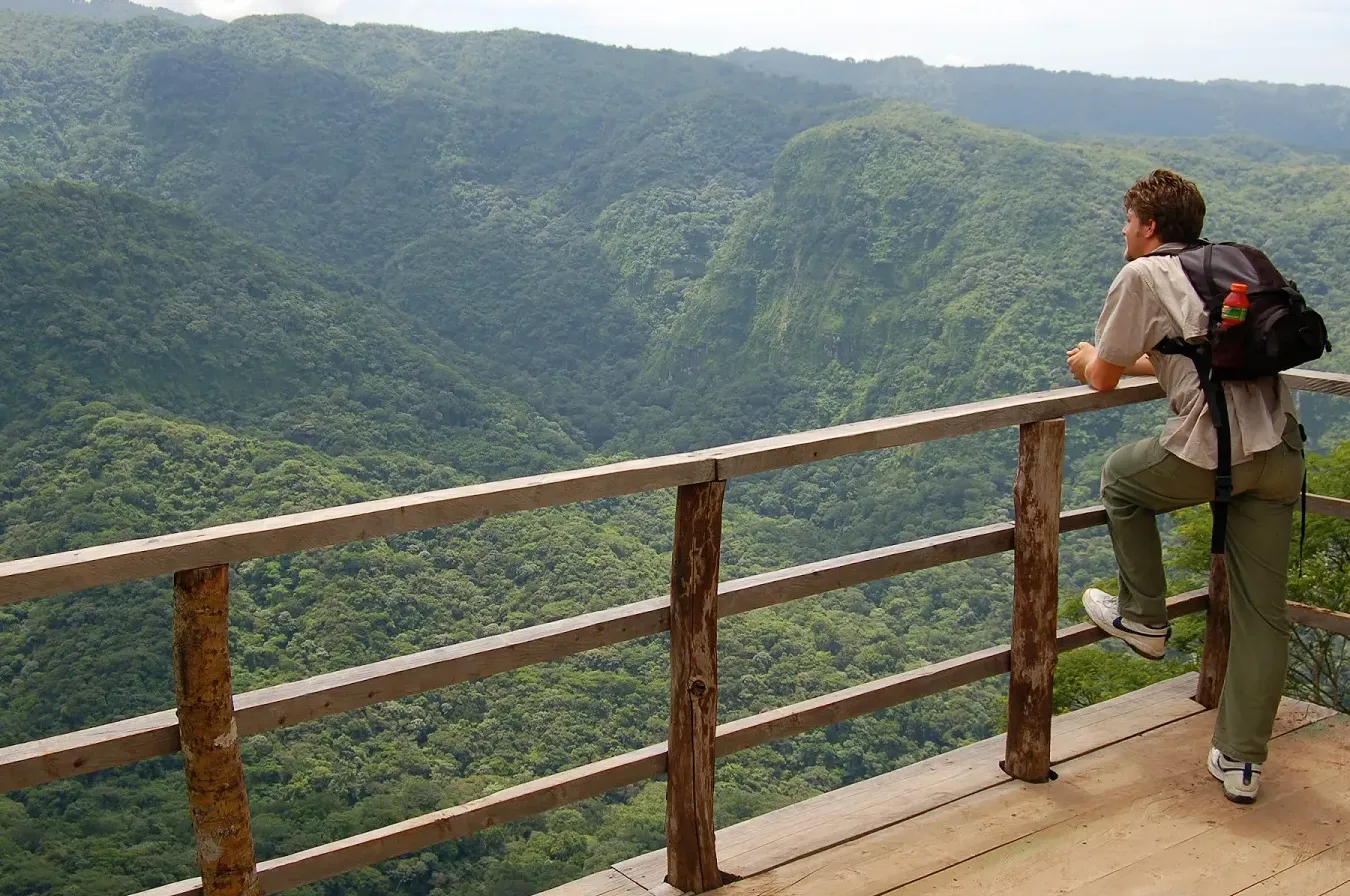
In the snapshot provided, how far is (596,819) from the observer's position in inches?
853

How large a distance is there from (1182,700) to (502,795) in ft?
6.61

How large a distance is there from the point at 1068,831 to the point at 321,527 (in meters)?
1.71

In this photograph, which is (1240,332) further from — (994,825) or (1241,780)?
(994,825)

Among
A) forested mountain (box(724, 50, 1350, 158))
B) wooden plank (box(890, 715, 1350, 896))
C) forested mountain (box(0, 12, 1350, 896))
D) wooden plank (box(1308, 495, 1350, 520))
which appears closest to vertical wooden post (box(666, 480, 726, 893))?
wooden plank (box(890, 715, 1350, 896))

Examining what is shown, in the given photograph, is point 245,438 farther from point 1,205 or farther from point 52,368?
point 1,205

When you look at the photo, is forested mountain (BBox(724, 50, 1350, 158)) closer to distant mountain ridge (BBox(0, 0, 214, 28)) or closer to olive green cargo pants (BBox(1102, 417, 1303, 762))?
distant mountain ridge (BBox(0, 0, 214, 28))

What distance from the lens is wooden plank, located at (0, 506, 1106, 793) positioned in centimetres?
172

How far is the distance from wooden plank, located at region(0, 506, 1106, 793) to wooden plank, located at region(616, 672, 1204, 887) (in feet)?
1.04

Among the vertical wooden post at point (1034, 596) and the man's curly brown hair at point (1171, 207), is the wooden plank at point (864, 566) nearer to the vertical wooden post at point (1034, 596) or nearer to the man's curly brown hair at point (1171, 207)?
the vertical wooden post at point (1034, 596)

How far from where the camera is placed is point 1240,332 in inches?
97.0

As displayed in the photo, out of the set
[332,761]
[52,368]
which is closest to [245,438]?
[52,368]

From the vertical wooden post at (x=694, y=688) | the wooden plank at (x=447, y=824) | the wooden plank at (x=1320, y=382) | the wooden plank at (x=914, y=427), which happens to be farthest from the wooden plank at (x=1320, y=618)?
the wooden plank at (x=447, y=824)

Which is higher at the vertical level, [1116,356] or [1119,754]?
[1116,356]

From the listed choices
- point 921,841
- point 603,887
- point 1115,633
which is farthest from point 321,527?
point 1115,633
